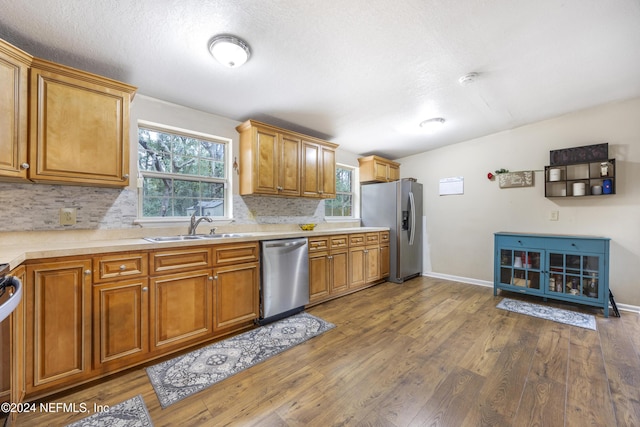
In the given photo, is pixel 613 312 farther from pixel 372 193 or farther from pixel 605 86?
pixel 372 193

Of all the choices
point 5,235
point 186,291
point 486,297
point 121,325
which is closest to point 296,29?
point 186,291

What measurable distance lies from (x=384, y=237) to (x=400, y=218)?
393 millimetres

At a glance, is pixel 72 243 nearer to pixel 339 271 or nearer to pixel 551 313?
pixel 339 271

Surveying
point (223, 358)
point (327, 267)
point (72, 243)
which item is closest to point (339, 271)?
point (327, 267)

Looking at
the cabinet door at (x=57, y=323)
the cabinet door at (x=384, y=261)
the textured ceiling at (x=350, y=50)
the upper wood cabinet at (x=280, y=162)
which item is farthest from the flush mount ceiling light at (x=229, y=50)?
the cabinet door at (x=384, y=261)

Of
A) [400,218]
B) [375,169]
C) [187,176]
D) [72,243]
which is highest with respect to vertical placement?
[375,169]

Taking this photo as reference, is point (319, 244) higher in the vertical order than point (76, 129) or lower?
lower

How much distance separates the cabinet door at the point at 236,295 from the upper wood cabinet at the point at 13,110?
4.57ft

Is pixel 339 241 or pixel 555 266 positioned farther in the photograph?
pixel 339 241

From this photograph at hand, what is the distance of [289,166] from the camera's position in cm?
317

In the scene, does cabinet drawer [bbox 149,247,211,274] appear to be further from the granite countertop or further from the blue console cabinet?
the blue console cabinet

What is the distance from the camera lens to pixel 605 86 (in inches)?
106

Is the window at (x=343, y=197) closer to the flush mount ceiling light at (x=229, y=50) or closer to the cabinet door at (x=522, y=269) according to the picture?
the cabinet door at (x=522, y=269)

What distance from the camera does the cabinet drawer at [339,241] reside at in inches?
129
